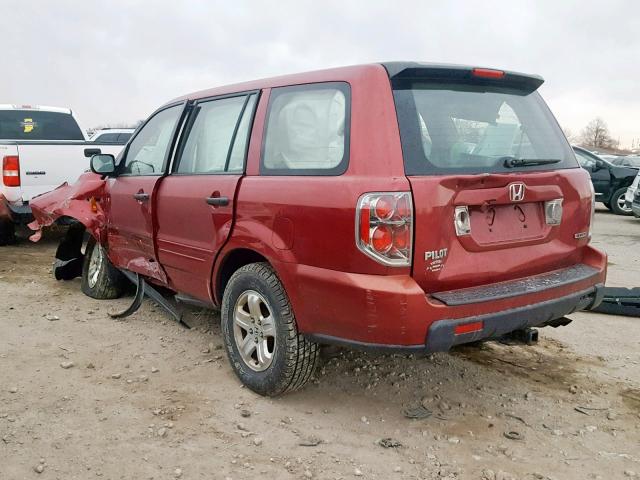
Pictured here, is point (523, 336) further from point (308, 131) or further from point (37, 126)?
point (37, 126)

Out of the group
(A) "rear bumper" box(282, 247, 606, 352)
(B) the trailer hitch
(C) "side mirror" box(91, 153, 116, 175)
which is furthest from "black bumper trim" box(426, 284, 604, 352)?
(C) "side mirror" box(91, 153, 116, 175)

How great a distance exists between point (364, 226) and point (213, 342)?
2.13 m

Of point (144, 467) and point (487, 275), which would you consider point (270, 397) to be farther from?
point (487, 275)

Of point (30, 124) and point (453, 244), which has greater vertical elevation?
point (30, 124)

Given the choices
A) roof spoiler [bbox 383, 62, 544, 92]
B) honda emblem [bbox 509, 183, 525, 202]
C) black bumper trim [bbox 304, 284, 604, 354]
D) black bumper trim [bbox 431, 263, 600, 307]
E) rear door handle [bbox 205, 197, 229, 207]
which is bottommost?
black bumper trim [bbox 304, 284, 604, 354]

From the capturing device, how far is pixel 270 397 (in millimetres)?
3510

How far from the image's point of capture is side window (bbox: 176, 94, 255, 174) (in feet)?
12.2

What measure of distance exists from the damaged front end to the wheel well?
191cm

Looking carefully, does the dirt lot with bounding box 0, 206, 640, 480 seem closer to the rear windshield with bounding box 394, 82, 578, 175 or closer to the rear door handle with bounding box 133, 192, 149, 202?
the rear door handle with bounding box 133, 192, 149, 202

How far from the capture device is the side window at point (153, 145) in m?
4.49

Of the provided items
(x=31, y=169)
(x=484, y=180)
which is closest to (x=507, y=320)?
(x=484, y=180)

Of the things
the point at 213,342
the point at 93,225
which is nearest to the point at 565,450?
the point at 213,342

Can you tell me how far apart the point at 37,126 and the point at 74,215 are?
581 centimetres

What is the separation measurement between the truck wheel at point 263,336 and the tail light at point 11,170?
5.20 metres
